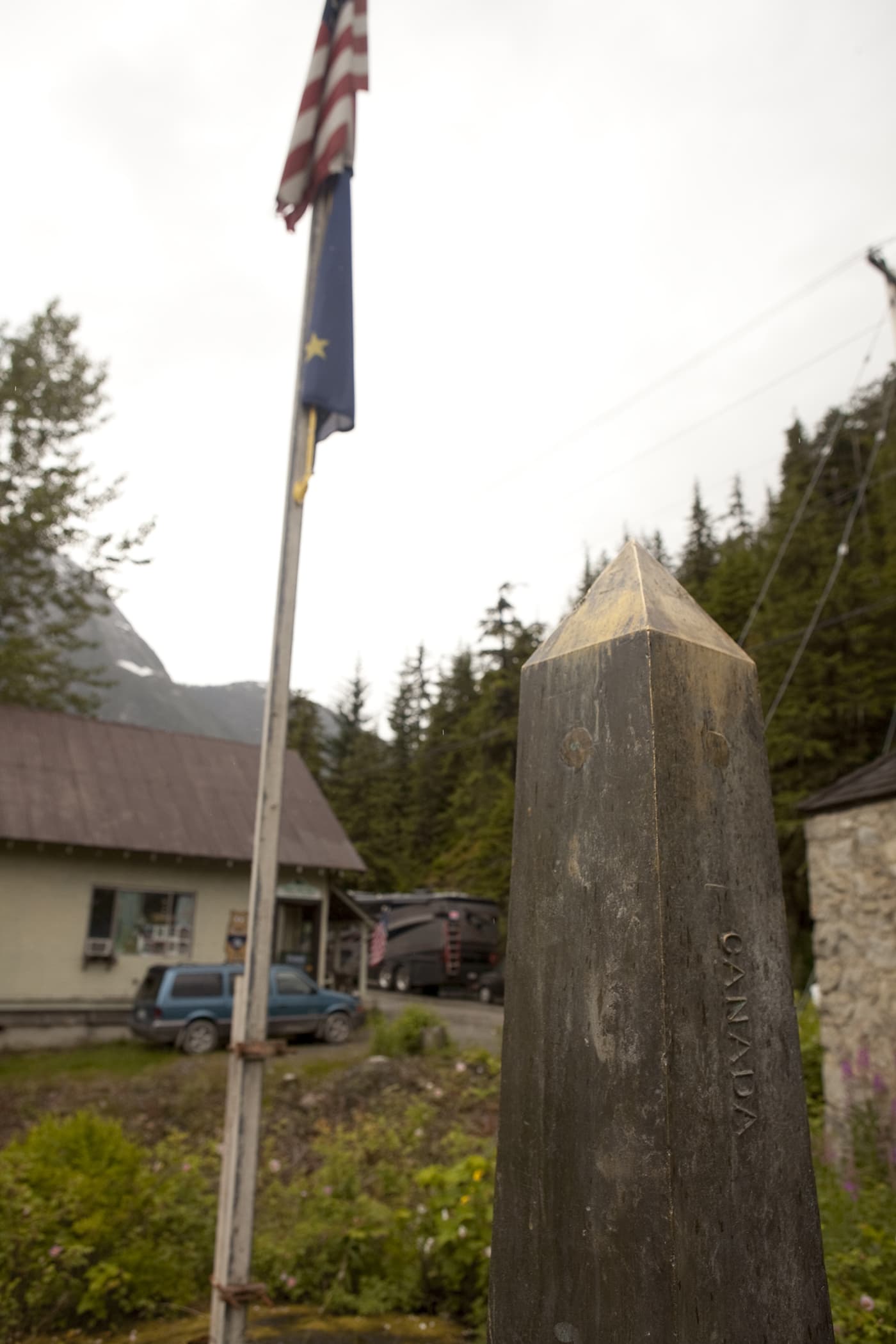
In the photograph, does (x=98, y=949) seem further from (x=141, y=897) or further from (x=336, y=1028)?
(x=336, y=1028)

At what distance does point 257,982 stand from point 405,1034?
9.27 m

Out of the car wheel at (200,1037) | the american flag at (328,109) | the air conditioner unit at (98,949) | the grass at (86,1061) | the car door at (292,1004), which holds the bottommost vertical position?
the grass at (86,1061)

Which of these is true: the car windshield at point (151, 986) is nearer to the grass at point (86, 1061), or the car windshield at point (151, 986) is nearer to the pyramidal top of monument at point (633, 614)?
the grass at point (86, 1061)

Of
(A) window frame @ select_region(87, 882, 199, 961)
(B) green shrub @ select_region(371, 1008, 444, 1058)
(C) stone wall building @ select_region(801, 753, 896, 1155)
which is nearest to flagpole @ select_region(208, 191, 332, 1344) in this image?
(C) stone wall building @ select_region(801, 753, 896, 1155)

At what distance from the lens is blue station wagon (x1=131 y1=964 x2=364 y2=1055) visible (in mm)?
13117

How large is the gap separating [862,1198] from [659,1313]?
3.95 metres

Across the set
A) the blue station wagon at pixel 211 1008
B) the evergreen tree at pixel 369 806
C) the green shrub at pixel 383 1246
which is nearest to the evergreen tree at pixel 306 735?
the evergreen tree at pixel 369 806

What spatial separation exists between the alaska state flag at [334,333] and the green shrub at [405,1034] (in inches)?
376

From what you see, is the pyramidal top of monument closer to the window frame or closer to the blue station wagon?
the blue station wagon

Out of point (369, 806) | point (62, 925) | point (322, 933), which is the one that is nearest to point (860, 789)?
point (62, 925)

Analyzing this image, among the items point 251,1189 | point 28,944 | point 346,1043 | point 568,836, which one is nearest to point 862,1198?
point 251,1189

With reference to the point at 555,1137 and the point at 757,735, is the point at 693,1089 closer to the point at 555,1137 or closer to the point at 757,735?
the point at 555,1137

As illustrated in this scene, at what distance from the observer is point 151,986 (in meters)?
13.6

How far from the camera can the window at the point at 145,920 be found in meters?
15.2
